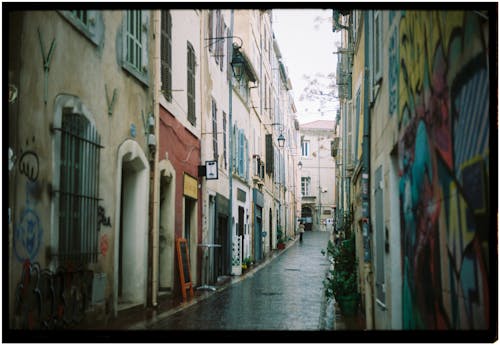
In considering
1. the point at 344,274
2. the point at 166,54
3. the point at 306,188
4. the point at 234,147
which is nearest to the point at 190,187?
the point at 166,54

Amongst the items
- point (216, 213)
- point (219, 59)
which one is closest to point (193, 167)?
point (216, 213)

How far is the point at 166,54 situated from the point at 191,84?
258 centimetres

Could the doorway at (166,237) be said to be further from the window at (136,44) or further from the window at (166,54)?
the window at (136,44)

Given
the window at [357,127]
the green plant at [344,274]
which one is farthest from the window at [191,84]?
the green plant at [344,274]

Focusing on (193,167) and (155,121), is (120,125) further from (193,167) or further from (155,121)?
(193,167)

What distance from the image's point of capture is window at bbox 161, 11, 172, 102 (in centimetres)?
1352

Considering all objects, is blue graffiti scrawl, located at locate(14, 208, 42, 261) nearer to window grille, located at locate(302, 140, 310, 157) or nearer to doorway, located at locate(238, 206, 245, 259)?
doorway, located at locate(238, 206, 245, 259)

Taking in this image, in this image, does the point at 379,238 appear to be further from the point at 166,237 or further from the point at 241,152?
the point at 241,152

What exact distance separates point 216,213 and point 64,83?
1100 cm

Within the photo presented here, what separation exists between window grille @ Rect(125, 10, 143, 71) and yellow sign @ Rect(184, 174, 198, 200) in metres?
4.22

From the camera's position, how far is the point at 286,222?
47.4 meters

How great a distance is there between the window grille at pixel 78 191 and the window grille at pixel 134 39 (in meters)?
2.10

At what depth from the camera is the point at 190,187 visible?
53.0ft

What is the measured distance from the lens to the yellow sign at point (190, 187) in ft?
51.6
